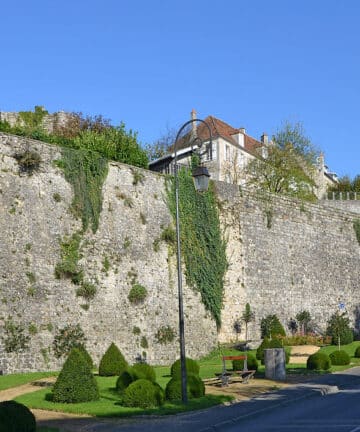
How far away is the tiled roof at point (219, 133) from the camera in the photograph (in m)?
60.6

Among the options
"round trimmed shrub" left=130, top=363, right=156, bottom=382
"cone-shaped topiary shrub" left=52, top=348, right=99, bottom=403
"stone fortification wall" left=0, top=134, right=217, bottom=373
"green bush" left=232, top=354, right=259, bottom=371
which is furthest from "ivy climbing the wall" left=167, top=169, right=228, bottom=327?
"cone-shaped topiary shrub" left=52, top=348, right=99, bottom=403

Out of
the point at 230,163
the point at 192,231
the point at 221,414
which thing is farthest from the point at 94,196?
the point at 230,163

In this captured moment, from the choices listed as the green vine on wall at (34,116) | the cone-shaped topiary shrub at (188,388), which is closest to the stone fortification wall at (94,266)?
the cone-shaped topiary shrub at (188,388)

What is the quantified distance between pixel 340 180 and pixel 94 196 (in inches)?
2464

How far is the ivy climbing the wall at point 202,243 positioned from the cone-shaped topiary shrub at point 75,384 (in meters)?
13.5

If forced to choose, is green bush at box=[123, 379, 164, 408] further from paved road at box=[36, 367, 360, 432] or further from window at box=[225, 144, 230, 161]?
window at box=[225, 144, 230, 161]

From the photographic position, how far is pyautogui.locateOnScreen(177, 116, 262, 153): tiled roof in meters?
60.6

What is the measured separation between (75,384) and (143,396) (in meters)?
1.70

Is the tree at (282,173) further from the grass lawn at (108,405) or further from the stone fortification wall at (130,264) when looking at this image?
the grass lawn at (108,405)

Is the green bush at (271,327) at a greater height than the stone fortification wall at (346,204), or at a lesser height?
lesser

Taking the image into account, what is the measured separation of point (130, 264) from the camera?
28.0 meters

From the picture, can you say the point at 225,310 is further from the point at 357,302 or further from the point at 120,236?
the point at 357,302

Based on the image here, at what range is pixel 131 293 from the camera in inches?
1087

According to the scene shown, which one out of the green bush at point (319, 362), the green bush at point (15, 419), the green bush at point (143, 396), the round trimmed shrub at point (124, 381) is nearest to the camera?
the green bush at point (15, 419)
